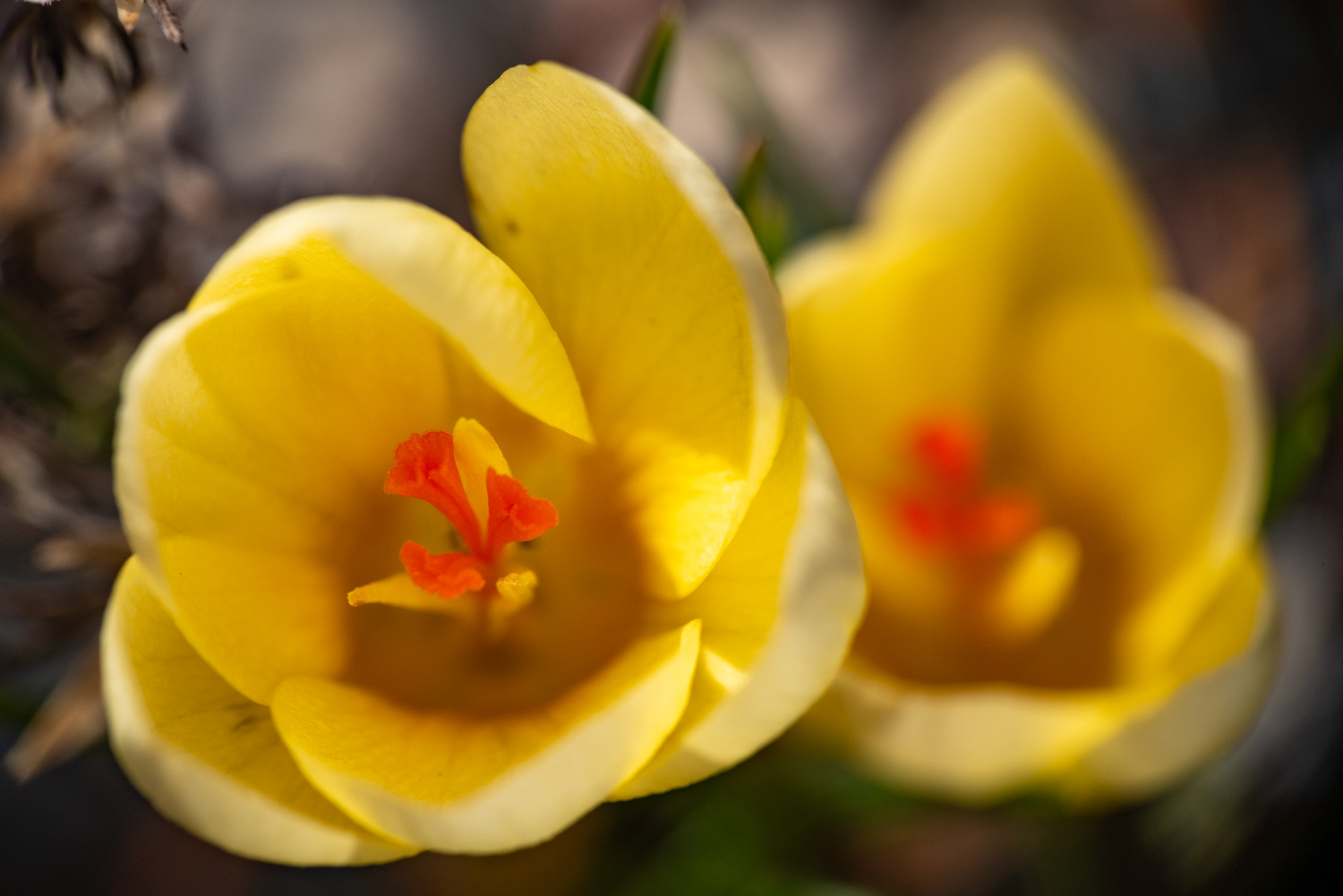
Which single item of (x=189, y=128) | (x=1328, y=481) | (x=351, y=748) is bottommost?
(x=1328, y=481)

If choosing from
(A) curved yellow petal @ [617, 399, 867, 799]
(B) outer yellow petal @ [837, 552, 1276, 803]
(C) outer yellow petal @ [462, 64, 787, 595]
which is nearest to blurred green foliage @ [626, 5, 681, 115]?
(C) outer yellow petal @ [462, 64, 787, 595]

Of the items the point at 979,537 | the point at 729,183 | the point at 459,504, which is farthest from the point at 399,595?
the point at 729,183

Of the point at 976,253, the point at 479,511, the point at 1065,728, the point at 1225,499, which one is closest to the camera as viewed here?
the point at 479,511

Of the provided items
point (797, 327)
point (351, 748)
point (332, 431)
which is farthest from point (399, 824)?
point (797, 327)

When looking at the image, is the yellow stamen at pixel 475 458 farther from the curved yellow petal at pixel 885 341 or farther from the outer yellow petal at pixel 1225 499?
the outer yellow petal at pixel 1225 499

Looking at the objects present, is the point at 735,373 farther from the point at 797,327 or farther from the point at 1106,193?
the point at 1106,193

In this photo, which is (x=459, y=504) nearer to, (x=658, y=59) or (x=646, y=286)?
(x=646, y=286)

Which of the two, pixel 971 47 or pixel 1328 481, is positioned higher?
pixel 971 47
